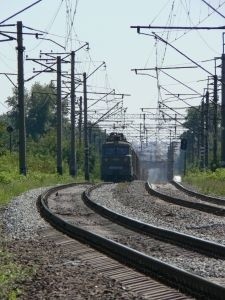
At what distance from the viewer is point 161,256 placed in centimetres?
1156

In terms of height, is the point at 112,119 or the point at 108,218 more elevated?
the point at 112,119

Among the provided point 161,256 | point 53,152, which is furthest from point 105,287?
point 53,152

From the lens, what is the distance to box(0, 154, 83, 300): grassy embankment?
8.71 m

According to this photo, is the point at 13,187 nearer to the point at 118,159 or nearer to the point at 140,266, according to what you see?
the point at 118,159

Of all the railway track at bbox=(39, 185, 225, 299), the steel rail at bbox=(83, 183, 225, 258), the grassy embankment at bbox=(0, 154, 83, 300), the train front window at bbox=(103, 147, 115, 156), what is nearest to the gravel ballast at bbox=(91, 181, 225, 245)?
the steel rail at bbox=(83, 183, 225, 258)

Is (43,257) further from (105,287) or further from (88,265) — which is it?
(105,287)

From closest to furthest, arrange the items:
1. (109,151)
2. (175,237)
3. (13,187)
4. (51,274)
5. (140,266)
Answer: (51,274) → (140,266) → (175,237) → (13,187) → (109,151)

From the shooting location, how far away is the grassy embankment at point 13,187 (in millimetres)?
8711

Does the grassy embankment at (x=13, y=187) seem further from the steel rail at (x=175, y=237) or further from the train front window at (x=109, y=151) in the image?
the train front window at (x=109, y=151)

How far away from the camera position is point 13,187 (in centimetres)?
3247

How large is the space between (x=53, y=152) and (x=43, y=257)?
61.7 meters

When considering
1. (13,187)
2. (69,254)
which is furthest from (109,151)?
(69,254)

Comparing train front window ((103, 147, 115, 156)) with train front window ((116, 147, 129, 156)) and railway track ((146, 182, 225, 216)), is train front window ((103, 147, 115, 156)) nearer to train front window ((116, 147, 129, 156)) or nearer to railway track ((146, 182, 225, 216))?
train front window ((116, 147, 129, 156))

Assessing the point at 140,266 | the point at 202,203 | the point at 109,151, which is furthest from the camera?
the point at 109,151
